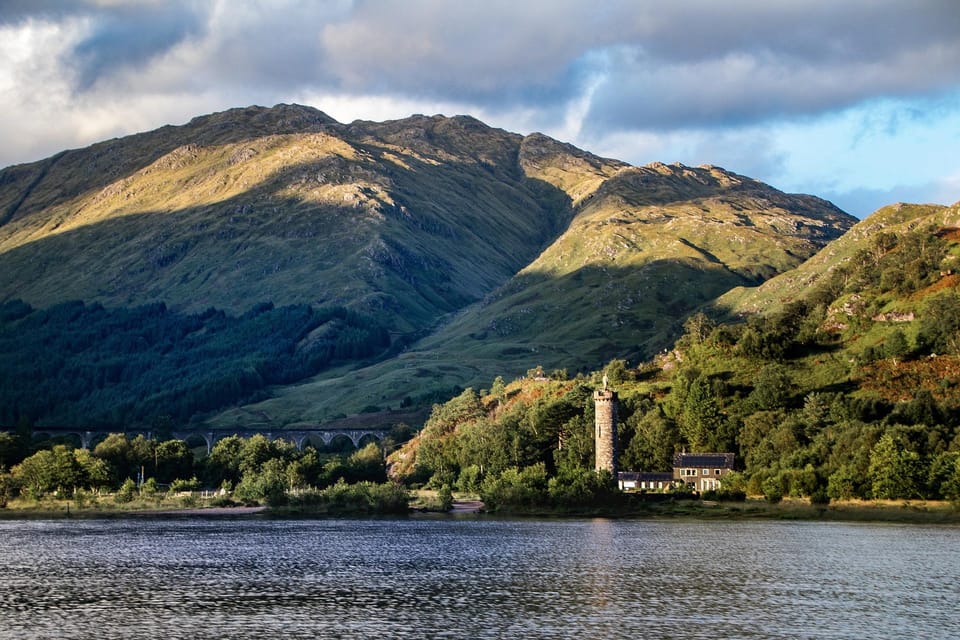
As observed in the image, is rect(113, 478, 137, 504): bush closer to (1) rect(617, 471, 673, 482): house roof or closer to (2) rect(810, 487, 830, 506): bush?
(1) rect(617, 471, 673, 482): house roof

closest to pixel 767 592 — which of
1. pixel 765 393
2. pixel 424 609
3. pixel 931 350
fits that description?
pixel 424 609

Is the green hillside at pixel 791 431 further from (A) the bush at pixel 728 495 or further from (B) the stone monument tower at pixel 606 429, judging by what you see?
(B) the stone monument tower at pixel 606 429

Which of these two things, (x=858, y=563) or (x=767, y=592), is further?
(x=858, y=563)

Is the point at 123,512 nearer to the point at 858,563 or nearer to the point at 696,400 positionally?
the point at 696,400

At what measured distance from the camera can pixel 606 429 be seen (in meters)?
172

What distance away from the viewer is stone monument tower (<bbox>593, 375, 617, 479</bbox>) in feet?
559

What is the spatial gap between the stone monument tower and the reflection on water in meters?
28.9

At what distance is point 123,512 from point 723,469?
310 ft

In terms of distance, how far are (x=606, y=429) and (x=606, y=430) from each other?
0.15 metres

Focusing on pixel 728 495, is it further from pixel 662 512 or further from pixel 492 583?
pixel 492 583

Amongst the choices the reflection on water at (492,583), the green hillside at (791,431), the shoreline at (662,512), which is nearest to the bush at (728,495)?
the green hillside at (791,431)

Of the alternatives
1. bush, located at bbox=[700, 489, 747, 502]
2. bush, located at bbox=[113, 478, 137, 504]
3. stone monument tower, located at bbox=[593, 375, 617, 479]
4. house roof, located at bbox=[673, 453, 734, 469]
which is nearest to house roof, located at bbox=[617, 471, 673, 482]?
house roof, located at bbox=[673, 453, 734, 469]

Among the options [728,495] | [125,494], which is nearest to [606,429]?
[728,495]

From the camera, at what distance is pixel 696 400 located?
184375 millimetres
